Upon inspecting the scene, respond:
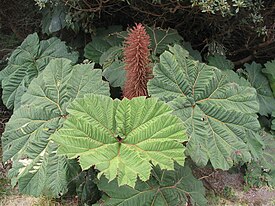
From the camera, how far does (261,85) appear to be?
11.5ft

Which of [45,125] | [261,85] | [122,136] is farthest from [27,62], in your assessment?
[261,85]

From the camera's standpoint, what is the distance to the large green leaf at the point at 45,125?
2408 mm

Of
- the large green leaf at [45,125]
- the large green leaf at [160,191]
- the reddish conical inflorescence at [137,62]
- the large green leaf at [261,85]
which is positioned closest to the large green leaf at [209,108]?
the reddish conical inflorescence at [137,62]

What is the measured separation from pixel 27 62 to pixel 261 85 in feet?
6.08

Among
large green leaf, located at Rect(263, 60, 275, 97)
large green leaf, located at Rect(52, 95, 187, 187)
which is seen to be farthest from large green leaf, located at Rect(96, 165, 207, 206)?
large green leaf, located at Rect(263, 60, 275, 97)

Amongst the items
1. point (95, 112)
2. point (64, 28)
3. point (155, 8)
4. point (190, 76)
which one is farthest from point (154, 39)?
point (95, 112)

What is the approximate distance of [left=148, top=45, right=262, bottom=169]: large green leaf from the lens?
2467mm

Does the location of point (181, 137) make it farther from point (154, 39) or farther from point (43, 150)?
point (154, 39)

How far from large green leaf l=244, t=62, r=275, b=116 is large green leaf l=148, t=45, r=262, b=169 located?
2.71ft

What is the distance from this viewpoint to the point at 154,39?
3191mm

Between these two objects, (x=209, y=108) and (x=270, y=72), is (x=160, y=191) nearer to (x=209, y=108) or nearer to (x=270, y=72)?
(x=209, y=108)

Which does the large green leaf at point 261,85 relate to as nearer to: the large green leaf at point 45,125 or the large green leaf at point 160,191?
the large green leaf at point 160,191

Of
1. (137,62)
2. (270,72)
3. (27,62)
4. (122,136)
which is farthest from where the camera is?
(270,72)

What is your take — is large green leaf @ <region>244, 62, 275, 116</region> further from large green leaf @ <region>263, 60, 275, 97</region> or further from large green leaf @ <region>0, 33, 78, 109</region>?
large green leaf @ <region>0, 33, 78, 109</region>
